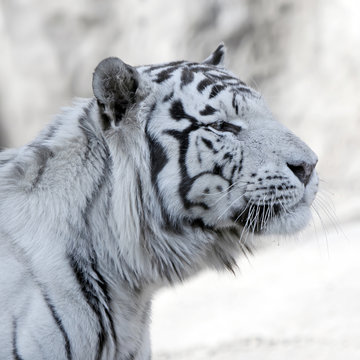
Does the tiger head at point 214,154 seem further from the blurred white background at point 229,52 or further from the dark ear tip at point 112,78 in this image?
the blurred white background at point 229,52

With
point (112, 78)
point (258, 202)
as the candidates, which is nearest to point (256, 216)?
point (258, 202)

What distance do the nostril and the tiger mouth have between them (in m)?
0.10

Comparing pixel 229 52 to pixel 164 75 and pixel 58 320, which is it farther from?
pixel 58 320

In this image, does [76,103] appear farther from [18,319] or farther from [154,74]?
[18,319]

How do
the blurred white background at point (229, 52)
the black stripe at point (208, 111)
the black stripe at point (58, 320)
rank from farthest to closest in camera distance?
the blurred white background at point (229, 52) < the black stripe at point (208, 111) < the black stripe at point (58, 320)

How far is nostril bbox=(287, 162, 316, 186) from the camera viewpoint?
200cm

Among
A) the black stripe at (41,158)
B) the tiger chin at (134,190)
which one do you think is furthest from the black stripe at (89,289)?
the black stripe at (41,158)

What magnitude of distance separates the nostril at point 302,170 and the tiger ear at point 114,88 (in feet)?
1.59

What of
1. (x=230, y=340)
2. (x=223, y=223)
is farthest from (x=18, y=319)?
(x=230, y=340)

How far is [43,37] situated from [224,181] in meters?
3.06

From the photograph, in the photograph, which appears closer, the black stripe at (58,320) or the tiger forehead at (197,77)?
the black stripe at (58,320)

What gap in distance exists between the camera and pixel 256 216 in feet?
6.68

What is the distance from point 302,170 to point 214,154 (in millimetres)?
244

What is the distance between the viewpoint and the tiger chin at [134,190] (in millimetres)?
1999
